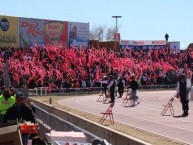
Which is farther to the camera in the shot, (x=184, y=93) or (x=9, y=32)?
(x=9, y=32)

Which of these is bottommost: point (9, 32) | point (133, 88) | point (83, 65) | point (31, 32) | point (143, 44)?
point (133, 88)

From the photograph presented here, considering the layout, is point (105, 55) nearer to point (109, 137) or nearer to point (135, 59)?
point (135, 59)

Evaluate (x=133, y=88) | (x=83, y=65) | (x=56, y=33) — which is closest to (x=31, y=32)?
(x=56, y=33)

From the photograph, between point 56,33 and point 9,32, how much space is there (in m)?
6.47

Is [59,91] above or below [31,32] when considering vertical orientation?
below

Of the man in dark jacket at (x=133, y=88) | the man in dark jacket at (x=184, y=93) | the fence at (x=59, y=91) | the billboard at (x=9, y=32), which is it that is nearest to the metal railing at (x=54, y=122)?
the man in dark jacket at (x=184, y=93)

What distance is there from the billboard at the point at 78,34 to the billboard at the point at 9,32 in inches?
294

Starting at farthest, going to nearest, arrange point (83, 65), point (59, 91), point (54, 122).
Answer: point (83, 65)
point (59, 91)
point (54, 122)

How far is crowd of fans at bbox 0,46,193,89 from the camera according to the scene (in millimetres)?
48219

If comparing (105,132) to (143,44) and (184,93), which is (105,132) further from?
(143,44)

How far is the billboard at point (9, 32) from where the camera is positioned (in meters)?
54.7

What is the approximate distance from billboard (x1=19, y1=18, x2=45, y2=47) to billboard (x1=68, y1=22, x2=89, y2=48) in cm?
385

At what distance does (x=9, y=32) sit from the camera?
5516cm

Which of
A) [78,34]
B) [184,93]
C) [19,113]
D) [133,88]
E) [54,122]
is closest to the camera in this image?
[19,113]
